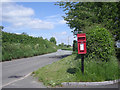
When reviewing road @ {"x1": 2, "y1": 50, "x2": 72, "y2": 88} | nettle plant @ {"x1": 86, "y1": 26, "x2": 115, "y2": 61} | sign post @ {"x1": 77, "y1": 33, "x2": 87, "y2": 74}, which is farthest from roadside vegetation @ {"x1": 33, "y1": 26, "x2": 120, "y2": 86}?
road @ {"x1": 2, "y1": 50, "x2": 72, "y2": 88}

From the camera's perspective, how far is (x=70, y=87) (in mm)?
6535

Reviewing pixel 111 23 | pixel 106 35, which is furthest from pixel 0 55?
pixel 106 35

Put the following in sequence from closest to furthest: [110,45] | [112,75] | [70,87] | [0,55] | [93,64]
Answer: [70,87] < [112,75] < [93,64] < [110,45] < [0,55]

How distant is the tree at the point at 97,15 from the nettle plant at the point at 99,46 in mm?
5406

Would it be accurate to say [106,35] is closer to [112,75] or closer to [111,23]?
[112,75]

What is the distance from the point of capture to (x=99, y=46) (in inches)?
350

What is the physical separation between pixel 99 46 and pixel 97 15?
781cm

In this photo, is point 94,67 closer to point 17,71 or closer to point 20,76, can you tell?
point 20,76

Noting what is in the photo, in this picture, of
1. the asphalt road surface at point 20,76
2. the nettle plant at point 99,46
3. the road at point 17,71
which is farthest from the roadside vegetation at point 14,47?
the nettle plant at point 99,46

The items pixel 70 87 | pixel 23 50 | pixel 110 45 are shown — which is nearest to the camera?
pixel 70 87

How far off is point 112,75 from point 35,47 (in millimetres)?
24974

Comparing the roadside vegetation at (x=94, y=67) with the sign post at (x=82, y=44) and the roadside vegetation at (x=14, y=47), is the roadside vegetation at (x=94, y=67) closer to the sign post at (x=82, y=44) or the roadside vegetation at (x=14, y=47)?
the sign post at (x=82, y=44)

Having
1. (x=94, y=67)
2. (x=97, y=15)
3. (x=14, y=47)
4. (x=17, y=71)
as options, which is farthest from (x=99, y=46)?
(x=14, y=47)

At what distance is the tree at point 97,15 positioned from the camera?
15359 mm
